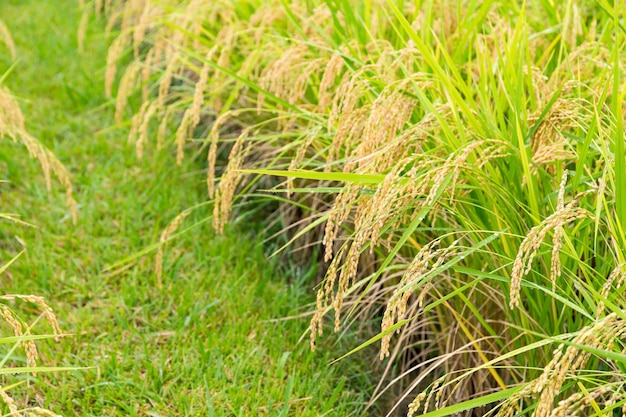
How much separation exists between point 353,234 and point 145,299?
1.16 meters

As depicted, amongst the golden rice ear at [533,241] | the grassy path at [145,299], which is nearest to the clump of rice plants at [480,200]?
the golden rice ear at [533,241]

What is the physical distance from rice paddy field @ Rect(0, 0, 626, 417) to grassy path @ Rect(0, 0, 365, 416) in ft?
0.03

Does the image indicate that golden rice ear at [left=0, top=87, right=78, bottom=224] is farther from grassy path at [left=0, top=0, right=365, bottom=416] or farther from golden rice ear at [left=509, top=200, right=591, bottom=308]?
golden rice ear at [left=509, top=200, right=591, bottom=308]

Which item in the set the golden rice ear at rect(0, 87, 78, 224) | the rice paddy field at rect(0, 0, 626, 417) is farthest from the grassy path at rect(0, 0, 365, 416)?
the golden rice ear at rect(0, 87, 78, 224)

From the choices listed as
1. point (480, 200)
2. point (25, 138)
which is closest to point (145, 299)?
point (25, 138)

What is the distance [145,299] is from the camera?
2.71 metres

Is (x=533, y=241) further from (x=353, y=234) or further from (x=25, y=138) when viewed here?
(x=25, y=138)

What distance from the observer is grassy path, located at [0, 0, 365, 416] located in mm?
2293

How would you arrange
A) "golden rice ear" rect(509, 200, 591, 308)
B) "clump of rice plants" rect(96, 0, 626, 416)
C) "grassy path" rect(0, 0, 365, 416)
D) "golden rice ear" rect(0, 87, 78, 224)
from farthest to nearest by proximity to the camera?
1. "golden rice ear" rect(0, 87, 78, 224)
2. "grassy path" rect(0, 0, 365, 416)
3. "clump of rice plants" rect(96, 0, 626, 416)
4. "golden rice ear" rect(509, 200, 591, 308)

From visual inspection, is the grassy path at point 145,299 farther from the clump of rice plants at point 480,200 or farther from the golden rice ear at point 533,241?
the golden rice ear at point 533,241

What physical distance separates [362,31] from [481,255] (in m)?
1.00

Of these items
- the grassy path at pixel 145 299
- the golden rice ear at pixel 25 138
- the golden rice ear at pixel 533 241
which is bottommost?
the grassy path at pixel 145 299

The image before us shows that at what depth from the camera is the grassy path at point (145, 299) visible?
2293 mm

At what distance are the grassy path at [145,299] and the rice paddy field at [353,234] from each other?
1cm
